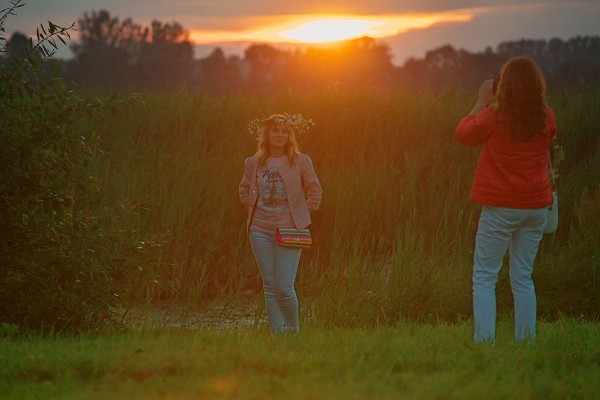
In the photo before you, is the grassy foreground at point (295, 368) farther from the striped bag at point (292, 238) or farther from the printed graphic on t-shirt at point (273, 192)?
the printed graphic on t-shirt at point (273, 192)

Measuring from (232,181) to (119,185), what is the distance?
1257 millimetres

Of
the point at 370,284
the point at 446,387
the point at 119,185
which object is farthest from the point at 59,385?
the point at 119,185

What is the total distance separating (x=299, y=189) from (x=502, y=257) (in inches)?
64.2

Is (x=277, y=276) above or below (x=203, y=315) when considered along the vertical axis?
above

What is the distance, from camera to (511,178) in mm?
5871

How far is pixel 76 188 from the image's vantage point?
23.5ft

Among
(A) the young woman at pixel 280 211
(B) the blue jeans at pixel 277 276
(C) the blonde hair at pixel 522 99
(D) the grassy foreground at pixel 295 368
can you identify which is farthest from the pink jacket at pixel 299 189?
(C) the blonde hair at pixel 522 99

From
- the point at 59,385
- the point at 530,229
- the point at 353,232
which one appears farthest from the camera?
the point at 353,232

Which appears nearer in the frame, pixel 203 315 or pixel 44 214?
pixel 44 214

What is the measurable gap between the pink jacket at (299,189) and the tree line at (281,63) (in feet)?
93.7

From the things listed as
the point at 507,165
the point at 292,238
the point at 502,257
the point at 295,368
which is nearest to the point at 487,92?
the point at 507,165

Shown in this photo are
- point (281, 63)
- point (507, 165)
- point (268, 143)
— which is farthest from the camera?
point (281, 63)

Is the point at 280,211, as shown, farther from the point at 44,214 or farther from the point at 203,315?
the point at 203,315

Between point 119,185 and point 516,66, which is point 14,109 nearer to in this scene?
point 516,66
